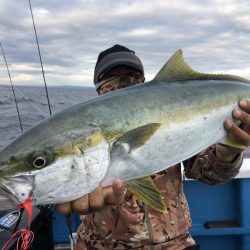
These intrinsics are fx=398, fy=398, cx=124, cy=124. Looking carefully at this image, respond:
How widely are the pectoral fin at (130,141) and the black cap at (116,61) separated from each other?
1.46m

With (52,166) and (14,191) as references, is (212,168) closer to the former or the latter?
(52,166)

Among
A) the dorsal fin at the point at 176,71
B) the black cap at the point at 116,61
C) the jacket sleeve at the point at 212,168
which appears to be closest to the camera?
the dorsal fin at the point at 176,71

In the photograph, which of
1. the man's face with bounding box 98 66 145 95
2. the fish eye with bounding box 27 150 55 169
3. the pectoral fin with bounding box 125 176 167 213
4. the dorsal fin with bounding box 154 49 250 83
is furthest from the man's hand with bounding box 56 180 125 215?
the man's face with bounding box 98 66 145 95

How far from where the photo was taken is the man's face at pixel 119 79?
3898 millimetres

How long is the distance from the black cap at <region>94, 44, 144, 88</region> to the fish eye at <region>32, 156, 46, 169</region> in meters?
1.75

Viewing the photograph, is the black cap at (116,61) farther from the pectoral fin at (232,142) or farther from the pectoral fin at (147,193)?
→ the pectoral fin at (147,193)

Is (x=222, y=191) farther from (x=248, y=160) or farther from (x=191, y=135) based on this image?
(x=191, y=135)

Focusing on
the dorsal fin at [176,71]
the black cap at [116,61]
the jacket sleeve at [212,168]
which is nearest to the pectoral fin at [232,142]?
the jacket sleeve at [212,168]

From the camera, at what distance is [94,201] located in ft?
8.61

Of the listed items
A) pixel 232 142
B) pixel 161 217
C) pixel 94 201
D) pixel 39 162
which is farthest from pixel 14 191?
pixel 232 142

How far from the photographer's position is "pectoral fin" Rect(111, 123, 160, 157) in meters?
2.42

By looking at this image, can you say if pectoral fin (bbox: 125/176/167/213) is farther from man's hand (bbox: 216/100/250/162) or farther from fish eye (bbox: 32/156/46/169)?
man's hand (bbox: 216/100/250/162)

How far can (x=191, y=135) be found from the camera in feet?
8.98

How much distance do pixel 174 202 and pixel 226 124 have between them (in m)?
0.89
